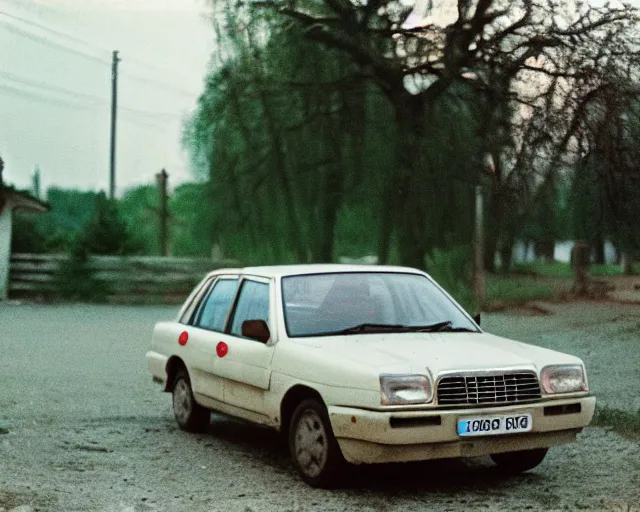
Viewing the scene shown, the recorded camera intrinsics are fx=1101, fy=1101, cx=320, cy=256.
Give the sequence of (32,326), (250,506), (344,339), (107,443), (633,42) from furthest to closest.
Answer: (32,326), (633,42), (107,443), (344,339), (250,506)

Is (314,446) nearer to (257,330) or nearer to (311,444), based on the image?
(311,444)

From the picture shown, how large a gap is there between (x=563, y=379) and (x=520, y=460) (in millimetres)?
818

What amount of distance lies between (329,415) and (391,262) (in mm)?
14892

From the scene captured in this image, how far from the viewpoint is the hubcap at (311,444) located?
7.05 metres

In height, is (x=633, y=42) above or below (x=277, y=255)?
above

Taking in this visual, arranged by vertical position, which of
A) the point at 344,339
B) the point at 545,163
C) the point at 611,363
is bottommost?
the point at 611,363

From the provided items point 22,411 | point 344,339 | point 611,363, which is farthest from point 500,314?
point 344,339

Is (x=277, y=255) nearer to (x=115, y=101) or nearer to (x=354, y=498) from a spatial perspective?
(x=354, y=498)

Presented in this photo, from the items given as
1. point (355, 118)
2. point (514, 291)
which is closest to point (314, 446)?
point (355, 118)

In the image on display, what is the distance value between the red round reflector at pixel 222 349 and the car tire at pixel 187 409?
83 cm

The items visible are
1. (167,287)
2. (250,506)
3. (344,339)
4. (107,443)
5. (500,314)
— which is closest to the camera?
(250,506)

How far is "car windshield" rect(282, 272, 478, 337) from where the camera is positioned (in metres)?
7.94

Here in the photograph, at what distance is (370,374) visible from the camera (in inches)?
265

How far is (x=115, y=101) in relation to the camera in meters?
55.4
